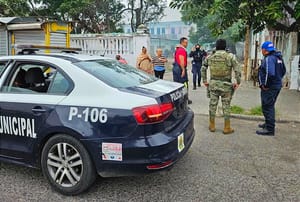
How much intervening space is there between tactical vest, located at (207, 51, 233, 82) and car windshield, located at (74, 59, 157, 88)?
1.82 m

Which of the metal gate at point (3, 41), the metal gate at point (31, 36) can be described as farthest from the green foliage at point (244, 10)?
the metal gate at point (3, 41)

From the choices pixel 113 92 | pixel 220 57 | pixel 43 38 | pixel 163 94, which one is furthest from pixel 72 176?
pixel 43 38

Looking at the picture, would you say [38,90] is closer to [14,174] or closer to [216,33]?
[14,174]

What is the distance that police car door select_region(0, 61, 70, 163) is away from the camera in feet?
11.2

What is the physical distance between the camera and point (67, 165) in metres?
3.37

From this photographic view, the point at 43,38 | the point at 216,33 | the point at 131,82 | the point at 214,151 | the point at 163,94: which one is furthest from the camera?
the point at 43,38

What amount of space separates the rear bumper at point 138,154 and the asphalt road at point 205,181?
374 millimetres

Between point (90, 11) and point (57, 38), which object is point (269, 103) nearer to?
point (57, 38)

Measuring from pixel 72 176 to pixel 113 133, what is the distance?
72 centimetres

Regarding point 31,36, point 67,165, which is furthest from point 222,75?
point 31,36

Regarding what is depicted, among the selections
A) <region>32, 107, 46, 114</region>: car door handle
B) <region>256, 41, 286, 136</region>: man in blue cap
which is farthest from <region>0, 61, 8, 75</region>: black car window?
A: <region>256, 41, 286, 136</region>: man in blue cap

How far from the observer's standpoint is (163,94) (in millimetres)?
3352

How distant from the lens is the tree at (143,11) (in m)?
21.9

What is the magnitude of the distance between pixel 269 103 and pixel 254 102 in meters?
3.13
